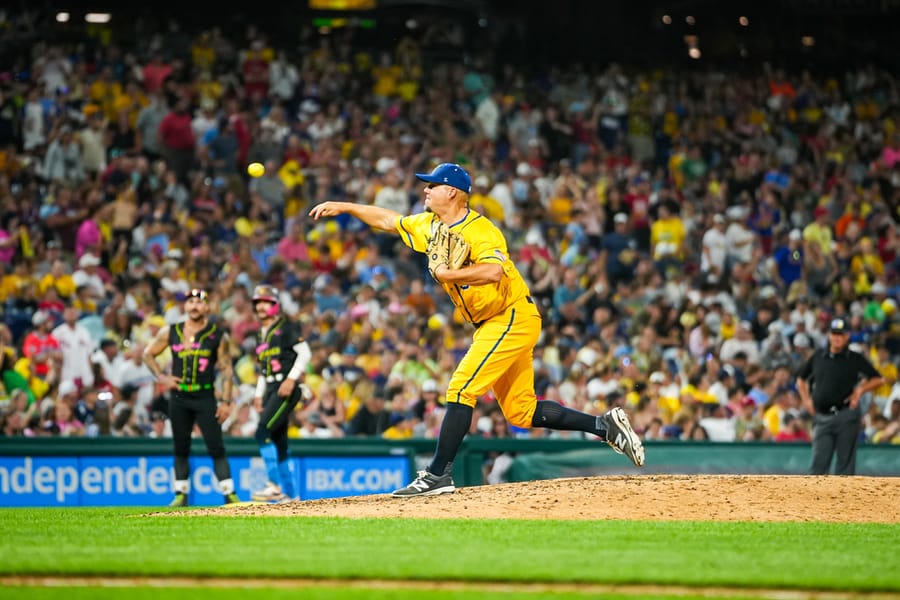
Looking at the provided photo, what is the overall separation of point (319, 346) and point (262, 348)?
4293 mm

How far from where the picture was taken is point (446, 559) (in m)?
7.04

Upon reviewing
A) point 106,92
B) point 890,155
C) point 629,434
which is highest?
point 106,92

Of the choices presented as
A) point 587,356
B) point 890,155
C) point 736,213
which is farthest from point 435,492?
point 890,155

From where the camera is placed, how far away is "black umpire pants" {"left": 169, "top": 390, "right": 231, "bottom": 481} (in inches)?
492

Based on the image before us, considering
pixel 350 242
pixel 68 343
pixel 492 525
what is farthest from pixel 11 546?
pixel 350 242

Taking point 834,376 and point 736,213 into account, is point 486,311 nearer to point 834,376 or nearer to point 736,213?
point 834,376

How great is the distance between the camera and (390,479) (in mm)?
14531

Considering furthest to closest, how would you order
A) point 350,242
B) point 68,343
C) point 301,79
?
point 301,79 < point 350,242 < point 68,343

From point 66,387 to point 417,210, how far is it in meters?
6.17

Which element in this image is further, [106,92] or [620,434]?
[106,92]

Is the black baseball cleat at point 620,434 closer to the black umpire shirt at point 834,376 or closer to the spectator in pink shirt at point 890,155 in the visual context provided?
the black umpire shirt at point 834,376

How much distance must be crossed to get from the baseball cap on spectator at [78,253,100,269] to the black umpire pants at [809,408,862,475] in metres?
9.66

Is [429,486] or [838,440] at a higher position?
[429,486]

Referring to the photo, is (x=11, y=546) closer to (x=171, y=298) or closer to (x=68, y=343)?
(x=68, y=343)
